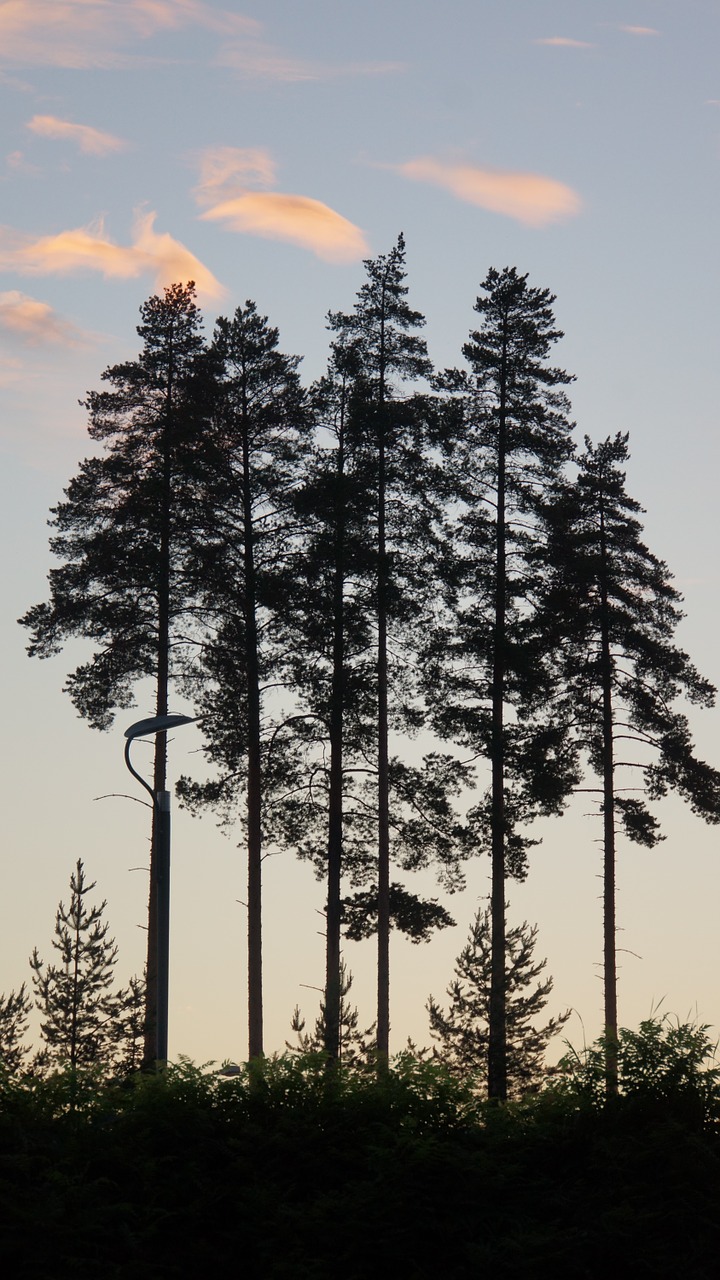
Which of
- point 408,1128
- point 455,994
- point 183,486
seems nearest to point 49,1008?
→ point 455,994

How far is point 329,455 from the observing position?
29.5 m

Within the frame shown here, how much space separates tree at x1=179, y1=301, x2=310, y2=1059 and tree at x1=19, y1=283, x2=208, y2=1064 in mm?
472

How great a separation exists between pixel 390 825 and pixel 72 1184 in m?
18.0

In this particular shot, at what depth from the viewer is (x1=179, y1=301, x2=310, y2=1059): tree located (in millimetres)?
27391

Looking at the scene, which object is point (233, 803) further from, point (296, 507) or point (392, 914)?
point (296, 507)

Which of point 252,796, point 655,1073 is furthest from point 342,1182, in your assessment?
point 252,796

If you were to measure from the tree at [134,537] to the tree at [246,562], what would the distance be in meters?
0.47

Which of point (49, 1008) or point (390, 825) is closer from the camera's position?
point (390, 825)

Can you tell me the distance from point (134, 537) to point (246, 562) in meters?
2.46

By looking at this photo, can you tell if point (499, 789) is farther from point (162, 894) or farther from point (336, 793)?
point (162, 894)

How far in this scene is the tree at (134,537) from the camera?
89.7 ft

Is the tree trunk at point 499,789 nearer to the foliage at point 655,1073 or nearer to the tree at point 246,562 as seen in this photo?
the tree at point 246,562

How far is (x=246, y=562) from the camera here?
91.7 ft

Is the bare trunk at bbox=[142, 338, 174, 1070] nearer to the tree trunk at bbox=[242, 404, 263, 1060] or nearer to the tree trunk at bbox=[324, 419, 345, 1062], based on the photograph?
the tree trunk at bbox=[242, 404, 263, 1060]
